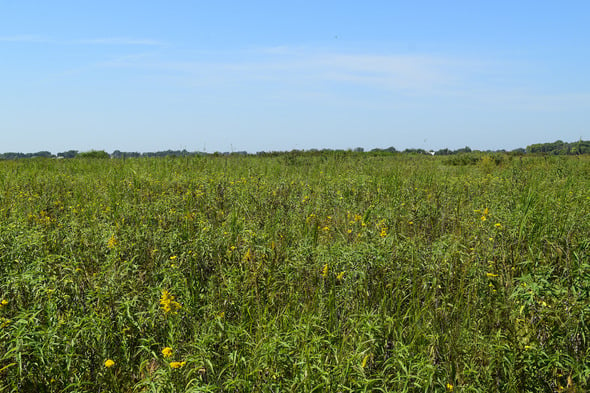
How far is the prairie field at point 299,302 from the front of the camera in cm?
228

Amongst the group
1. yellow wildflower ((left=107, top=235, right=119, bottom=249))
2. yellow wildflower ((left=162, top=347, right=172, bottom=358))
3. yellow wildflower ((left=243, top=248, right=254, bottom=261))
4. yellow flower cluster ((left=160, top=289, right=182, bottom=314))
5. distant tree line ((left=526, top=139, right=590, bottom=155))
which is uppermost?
distant tree line ((left=526, top=139, right=590, bottom=155))

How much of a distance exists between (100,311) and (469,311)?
2.49m

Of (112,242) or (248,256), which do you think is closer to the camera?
(248,256)

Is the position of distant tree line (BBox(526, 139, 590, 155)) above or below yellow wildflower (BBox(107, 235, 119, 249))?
above

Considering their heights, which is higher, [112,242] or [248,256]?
[112,242]

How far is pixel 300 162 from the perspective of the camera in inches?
489

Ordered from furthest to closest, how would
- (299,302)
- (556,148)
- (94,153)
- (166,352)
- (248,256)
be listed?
1. (94,153)
2. (556,148)
3. (248,256)
4. (299,302)
5. (166,352)

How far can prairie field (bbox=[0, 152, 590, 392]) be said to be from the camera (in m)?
2.28

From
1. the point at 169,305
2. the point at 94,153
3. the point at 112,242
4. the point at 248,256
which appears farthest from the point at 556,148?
the point at 94,153

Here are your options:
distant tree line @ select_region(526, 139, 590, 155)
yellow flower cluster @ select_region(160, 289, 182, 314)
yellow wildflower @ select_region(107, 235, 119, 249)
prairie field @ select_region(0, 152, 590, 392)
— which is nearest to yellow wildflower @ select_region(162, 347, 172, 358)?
prairie field @ select_region(0, 152, 590, 392)

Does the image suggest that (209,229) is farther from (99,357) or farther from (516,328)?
(516,328)

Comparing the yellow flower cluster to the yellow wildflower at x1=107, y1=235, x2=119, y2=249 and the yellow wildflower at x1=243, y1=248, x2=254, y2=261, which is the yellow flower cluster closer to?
the yellow wildflower at x1=243, y1=248, x2=254, y2=261

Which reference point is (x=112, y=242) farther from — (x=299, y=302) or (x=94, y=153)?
(x=94, y=153)

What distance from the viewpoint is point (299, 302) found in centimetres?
322
